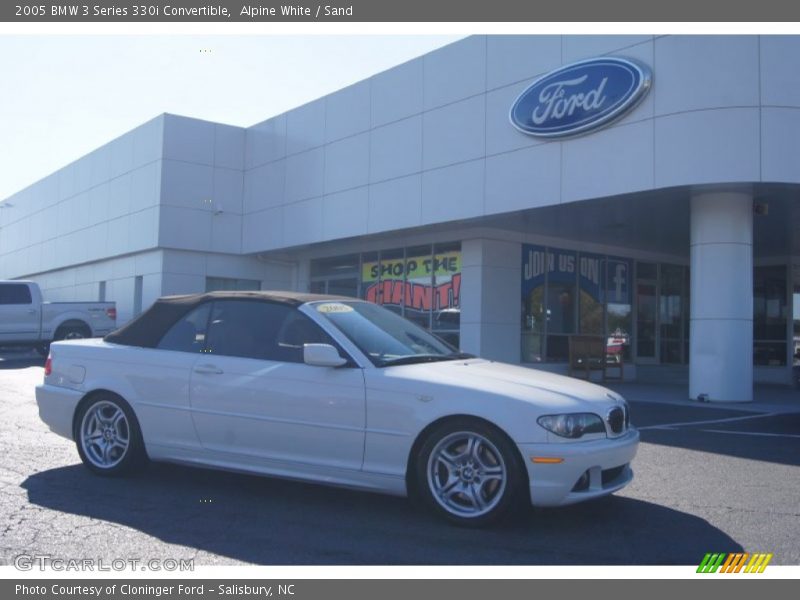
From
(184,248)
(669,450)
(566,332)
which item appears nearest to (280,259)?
(184,248)

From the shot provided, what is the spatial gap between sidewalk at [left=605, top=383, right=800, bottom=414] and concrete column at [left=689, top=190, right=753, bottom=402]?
322 millimetres

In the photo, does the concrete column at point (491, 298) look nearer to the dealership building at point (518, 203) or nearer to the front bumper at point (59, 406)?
the dealership building at point (518, 203)

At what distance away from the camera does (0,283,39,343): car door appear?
21000mm

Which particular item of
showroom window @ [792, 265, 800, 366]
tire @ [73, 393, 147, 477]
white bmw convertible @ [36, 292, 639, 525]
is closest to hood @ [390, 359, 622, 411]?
white bmw convertible @ [36, 292, 639, 525]

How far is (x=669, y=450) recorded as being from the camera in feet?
27.6

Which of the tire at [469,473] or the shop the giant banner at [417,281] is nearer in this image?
the tire at [469,473]

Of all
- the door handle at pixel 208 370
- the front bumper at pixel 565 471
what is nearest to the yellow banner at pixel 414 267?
the door handle at pixel 208 370

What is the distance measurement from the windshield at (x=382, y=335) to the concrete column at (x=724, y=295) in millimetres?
8306

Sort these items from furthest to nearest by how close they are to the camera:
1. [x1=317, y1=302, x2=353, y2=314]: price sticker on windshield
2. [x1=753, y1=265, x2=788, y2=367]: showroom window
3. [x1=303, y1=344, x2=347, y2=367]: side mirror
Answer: [x1=753, y1=265, x2=788, y2=367]: showroom window < [x1=317, y1=302, x2=353, y2=314]: price sticker on windshield < [x1=303, y1=344, x2=347, y2=367]: side mirror

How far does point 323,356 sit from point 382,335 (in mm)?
744

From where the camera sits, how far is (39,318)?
70.1ft

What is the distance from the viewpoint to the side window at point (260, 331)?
6.02m

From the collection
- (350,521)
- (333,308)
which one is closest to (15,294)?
(333,308)

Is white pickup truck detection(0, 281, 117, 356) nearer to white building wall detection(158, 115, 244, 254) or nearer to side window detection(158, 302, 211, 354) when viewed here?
white building wall detection(158, 115, 244, 254)
